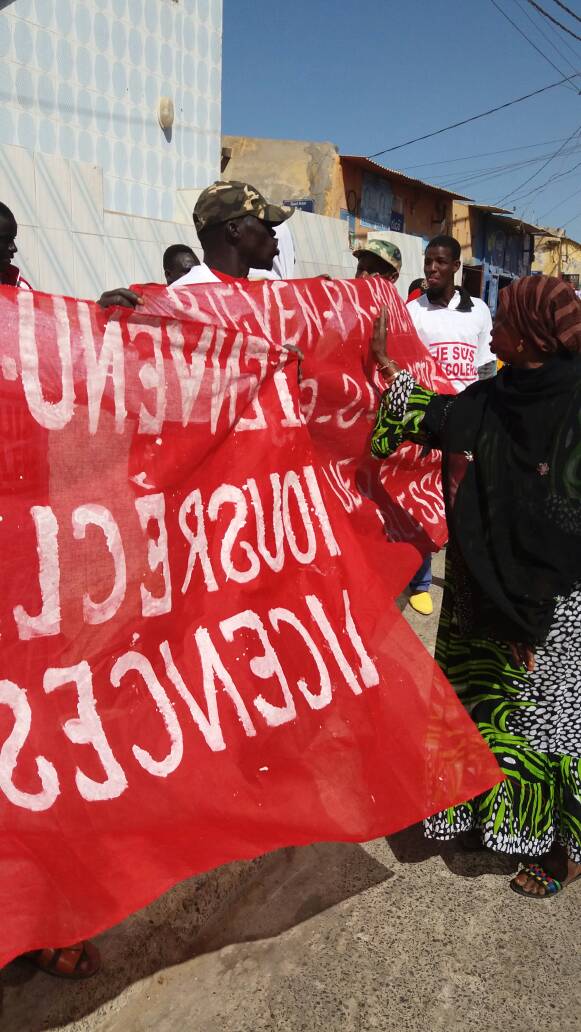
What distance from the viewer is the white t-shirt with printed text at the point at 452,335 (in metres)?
4.82

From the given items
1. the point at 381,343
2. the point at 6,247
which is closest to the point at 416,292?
the point at 381,343

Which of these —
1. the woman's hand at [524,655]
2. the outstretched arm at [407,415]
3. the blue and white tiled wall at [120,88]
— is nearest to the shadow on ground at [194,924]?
the woman's hand at [524,655]

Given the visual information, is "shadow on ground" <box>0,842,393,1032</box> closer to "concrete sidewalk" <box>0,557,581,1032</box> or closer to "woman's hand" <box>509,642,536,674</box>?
"concrete sidewalk" <box>0,557,581,1032</box>

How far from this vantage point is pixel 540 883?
8.68 ft

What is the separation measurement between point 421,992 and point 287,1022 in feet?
1.15

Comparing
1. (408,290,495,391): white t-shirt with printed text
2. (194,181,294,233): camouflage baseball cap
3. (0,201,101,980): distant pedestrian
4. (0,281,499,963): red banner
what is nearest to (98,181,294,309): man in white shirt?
(194,181,294,233): camouflage baseball cap

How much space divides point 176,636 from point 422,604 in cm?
282

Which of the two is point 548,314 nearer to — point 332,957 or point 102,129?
point 332,957

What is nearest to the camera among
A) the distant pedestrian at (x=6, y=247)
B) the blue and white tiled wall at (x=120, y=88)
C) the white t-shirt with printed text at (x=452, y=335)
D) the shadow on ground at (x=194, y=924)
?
the shadow on ground at (x=194, y=924)

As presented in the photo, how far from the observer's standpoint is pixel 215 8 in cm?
1195

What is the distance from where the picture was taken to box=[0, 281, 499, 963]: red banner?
1.92 m

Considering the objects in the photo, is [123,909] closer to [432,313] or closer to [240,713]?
[240,713]

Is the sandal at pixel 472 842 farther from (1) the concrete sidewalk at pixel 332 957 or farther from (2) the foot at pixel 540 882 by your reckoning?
(2) the foot at pixel 540 882

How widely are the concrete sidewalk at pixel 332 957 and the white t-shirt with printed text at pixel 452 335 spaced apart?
274 centimetres
